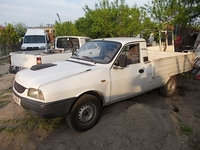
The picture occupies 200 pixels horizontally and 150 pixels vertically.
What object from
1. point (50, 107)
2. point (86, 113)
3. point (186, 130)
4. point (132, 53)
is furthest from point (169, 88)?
point (50, 107)

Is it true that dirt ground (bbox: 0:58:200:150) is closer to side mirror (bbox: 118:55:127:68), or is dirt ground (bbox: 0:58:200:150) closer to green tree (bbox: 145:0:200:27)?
side mirror (bbox: 118:55:127:68)

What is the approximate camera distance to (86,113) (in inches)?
174

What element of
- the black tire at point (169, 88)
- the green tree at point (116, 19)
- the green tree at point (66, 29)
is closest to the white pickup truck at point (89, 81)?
the black tire at point (169, 88)

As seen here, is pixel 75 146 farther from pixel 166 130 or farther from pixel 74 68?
pixel 166 130

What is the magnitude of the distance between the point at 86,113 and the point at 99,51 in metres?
1.63

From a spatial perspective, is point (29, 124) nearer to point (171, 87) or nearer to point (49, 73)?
point (49, 73)

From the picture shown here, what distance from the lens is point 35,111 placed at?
3840 mm

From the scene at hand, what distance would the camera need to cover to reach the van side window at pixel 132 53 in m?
5.16

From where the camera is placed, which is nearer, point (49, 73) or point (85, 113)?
point (49, 73)

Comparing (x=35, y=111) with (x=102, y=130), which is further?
(x=102, y=130)

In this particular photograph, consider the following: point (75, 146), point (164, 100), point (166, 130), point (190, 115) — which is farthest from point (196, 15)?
point (75, 146)

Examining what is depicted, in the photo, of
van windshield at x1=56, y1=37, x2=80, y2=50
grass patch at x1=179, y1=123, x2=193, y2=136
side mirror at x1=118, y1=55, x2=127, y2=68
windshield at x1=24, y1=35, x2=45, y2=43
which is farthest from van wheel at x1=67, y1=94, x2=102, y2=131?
windshield at x1=24, y1=35, x2=45, y2=43

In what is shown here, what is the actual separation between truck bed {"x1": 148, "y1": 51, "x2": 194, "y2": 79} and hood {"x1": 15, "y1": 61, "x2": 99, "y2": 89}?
2212 mm

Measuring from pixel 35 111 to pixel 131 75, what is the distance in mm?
2431
